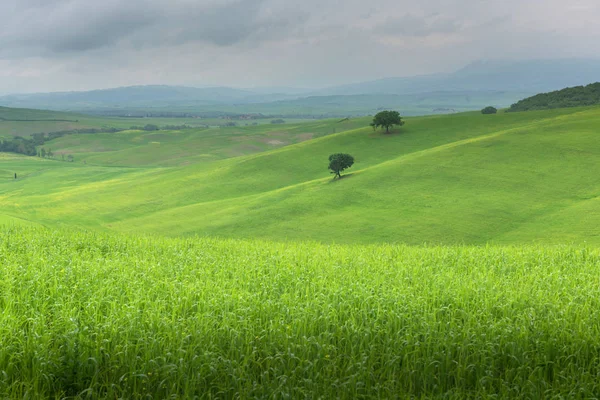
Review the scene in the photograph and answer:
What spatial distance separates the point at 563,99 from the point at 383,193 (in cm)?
13716

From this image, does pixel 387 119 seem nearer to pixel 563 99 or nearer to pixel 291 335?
pixel 563 99

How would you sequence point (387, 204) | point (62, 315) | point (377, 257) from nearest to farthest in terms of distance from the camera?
point (62, 315) < point (377, 257) < point (387, 204)

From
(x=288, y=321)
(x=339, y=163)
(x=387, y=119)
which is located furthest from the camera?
(x=387, y=119)

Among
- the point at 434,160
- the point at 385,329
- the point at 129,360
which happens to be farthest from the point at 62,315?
the point at 434,160

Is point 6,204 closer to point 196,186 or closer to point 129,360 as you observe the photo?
point 196,186

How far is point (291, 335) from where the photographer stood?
28.6 ft

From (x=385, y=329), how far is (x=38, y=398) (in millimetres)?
5621

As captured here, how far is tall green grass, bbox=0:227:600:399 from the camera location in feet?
24.9

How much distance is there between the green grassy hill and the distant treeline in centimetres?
4962

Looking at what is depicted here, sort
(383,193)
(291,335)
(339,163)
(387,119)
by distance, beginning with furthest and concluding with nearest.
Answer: (387,119) → (339,163) → (383,193) → (291,335)

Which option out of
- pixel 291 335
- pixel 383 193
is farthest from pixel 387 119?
pixel 291 335

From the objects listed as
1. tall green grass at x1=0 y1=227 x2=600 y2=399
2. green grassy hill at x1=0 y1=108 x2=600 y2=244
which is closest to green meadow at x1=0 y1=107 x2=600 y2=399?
tall green grass at x1=0 y1=227 x2=600 y2=399

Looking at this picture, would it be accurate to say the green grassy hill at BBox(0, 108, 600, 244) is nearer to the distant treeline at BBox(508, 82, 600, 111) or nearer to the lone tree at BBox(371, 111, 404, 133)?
the lone tree at BBox(371, 111, 404, 133)

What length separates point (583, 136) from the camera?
83750 mm
